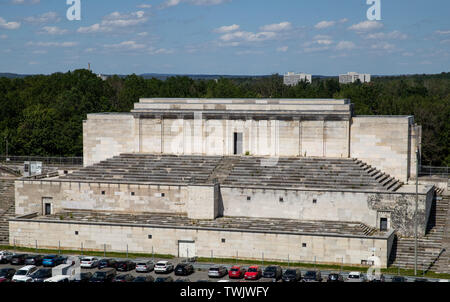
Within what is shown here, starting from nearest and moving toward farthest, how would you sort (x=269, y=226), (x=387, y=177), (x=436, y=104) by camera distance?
(x=269, y=226), (x=387, y=177), (x=436, y=104)

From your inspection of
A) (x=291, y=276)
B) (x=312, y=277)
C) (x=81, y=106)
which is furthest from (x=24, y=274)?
(x=81, y=106)

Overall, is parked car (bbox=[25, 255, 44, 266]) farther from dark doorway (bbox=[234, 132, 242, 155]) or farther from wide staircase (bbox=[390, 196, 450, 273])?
wide staircase (bbox=[390, 196, 450, 273])

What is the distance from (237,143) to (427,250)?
2337 centimetres

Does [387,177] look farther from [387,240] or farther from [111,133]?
[111,133]

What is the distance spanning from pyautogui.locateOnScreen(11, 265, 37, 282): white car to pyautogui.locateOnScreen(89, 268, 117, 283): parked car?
4.32 meters

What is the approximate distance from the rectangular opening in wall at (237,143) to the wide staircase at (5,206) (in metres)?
24.2

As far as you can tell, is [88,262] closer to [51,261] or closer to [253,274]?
[51,261]

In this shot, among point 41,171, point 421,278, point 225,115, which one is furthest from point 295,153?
point 41,171

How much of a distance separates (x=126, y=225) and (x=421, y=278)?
983 inches

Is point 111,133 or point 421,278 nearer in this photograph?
point 421,278

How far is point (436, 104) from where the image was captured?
100 m

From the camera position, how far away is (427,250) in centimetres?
5406

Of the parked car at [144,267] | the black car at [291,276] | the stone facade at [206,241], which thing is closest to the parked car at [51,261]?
the stone facade at [206,241]

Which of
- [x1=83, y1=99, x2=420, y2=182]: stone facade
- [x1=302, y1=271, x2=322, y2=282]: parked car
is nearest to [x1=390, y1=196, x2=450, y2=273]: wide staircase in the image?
[x1=83, y1=99, x2=420, y2=182]: stone facade
